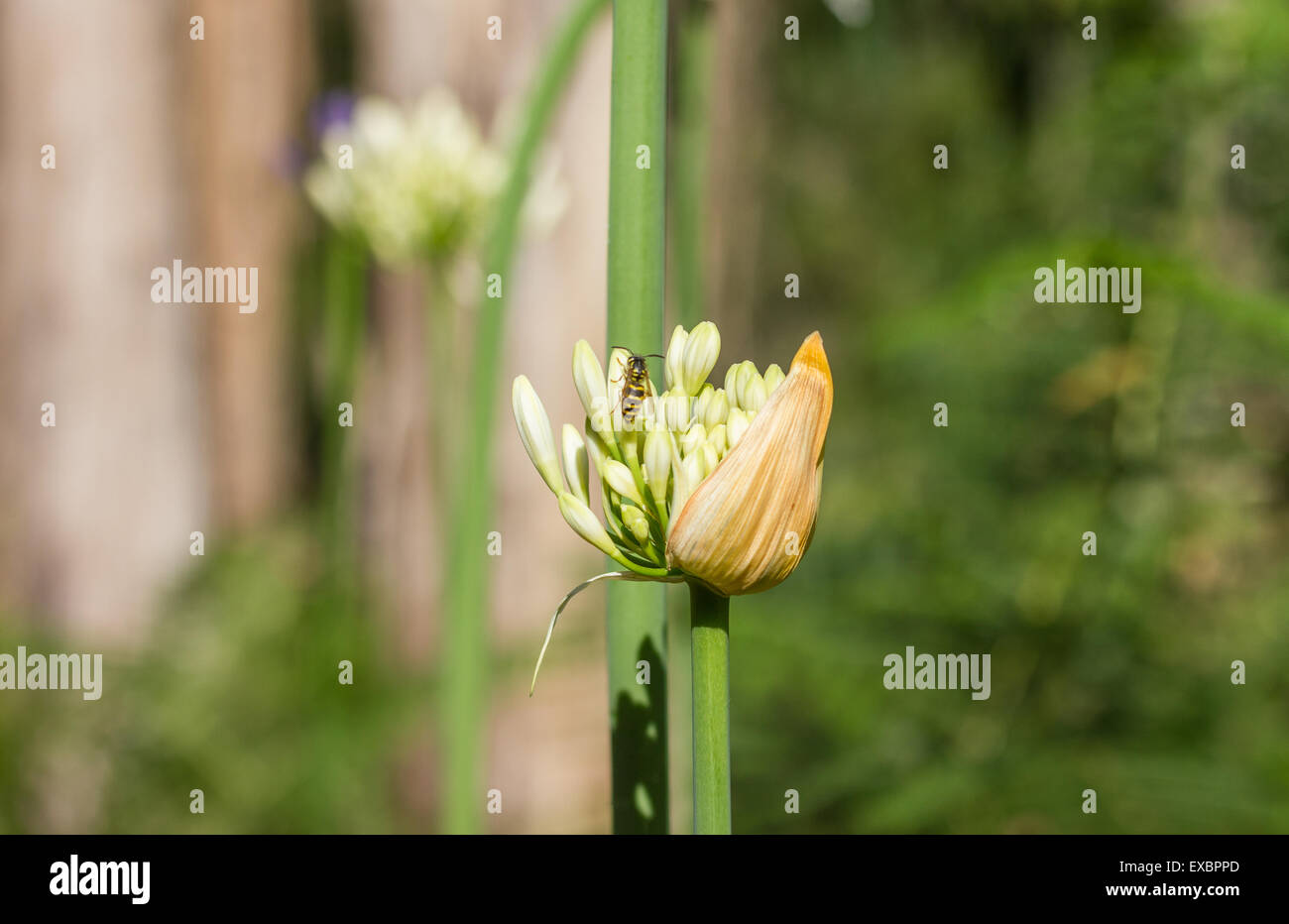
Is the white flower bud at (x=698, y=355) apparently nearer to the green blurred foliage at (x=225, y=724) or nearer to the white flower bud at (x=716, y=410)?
the white flower bud at (x=716, y=410)

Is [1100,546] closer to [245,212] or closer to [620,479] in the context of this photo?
[620,479]

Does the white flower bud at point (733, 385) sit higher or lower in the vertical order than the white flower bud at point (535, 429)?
higher

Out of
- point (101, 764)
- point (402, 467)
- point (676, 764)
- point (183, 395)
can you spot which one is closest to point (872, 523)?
point (676, 764)

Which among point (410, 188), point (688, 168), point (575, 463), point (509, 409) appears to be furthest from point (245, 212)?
point (575, 463)

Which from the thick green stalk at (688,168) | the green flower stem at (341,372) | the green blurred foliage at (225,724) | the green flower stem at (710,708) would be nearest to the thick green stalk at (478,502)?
the thick green stalk at (688,168)

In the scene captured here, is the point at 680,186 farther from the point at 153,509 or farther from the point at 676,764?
the point at 153,509

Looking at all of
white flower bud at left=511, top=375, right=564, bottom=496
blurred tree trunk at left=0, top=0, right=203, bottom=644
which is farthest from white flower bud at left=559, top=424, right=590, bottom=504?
blurred tree trunk at left=0, top=0, right=203, bottom=644
